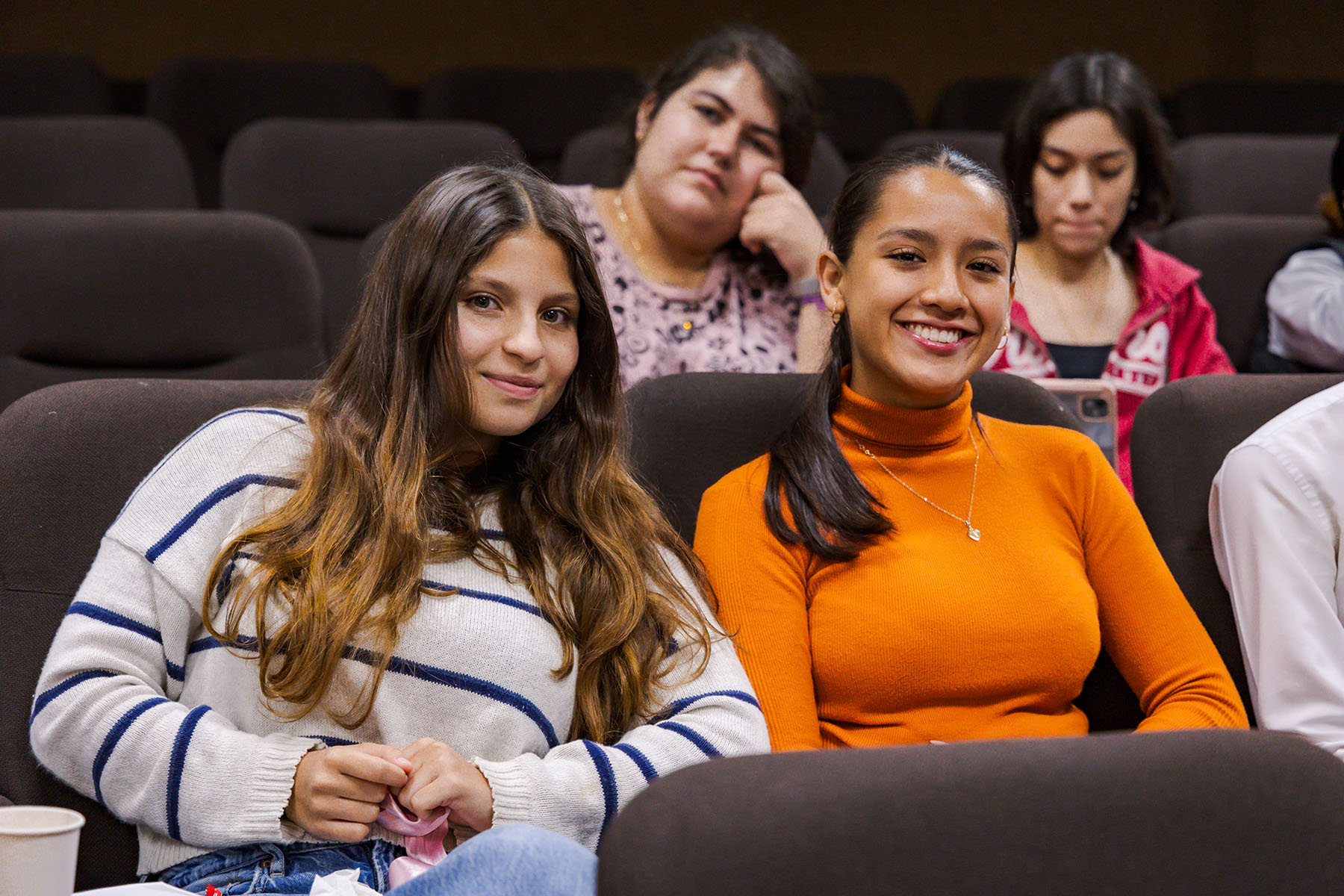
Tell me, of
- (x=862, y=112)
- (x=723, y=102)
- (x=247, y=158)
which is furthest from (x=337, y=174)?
(x=862, y=112)

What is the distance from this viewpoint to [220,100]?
2.98 meters

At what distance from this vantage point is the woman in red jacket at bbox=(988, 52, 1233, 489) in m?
1.94

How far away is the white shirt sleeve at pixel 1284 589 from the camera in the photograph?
1.17 m

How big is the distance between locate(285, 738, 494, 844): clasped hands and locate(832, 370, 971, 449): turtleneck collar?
0.53 meters

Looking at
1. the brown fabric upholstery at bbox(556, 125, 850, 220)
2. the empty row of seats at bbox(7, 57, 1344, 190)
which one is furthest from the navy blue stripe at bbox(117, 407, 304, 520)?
the empty row of seats at bbox(7, 57, 1344, 190)

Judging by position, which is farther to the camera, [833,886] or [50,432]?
[50,432]

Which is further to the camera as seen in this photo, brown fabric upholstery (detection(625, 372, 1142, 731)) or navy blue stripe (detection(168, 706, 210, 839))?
brown fabric upholstery (detection(625, 372, 1142, 731))

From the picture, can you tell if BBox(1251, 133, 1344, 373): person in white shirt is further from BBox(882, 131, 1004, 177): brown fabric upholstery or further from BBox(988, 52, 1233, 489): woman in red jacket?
BBox(882, 131, 1004, 177): brown fabric upholstery

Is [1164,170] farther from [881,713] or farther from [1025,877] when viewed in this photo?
[1025,877]

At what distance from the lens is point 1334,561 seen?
1221mm

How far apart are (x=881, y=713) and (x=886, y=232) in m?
0.45

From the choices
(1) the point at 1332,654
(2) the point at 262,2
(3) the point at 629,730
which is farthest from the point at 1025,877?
(2) the point at 262,2

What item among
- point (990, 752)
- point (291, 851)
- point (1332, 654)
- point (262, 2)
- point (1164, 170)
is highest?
point (262, 2)

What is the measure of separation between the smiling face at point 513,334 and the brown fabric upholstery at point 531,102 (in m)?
2.04
